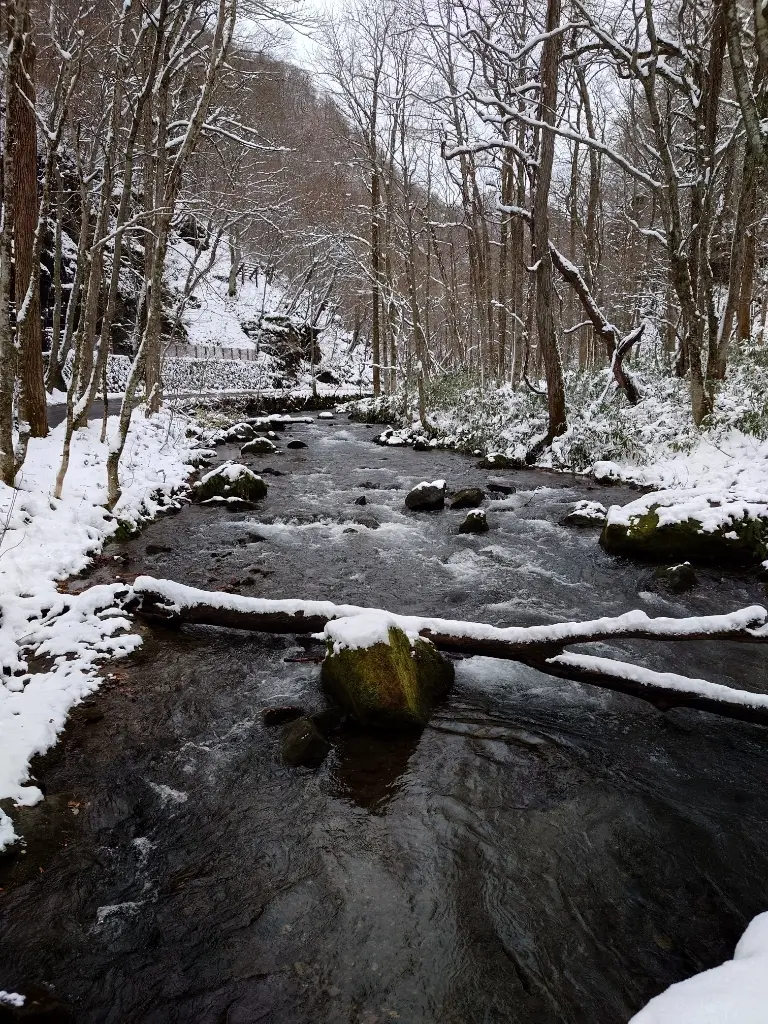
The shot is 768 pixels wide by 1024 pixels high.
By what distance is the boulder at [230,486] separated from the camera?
1088cm

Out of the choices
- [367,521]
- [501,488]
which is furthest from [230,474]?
[501,488]

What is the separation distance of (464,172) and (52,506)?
18.4m

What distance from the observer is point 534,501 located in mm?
11086

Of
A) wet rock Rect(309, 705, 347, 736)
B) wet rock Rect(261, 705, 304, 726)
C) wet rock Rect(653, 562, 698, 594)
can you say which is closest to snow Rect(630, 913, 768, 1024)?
wet rock Rect(309, 705, 347, 736)

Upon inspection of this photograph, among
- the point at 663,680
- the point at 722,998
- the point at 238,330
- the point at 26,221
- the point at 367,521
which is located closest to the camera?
the point at 722,998

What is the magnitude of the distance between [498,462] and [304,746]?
1151cm

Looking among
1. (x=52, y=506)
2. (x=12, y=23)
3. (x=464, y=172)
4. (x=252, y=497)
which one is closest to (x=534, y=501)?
(x=252, y=497)

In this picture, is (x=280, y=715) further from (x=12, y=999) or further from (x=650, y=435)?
(x=650, y=435)

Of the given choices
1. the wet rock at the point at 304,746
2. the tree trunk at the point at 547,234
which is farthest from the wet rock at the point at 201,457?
the wet rock at the point at 304,746

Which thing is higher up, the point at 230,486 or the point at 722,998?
the point at 722,998

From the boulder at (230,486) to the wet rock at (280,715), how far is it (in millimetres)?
6847

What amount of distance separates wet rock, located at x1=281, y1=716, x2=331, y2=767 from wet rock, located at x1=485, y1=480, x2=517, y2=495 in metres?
8.49

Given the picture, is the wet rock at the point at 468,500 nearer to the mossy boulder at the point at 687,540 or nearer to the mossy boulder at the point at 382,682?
the mossy boulder at the point at 687,540

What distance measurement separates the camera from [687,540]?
298 inches
